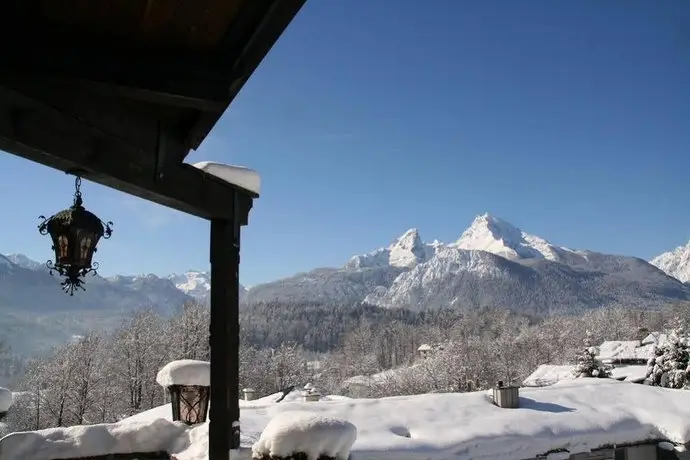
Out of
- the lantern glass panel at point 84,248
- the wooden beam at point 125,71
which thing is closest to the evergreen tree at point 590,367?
the lantern glass panel at point 84,248

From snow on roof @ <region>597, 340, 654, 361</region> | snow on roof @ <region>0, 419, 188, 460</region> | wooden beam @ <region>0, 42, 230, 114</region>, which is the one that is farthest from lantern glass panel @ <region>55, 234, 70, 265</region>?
snow on roof @ <region>597, 340, 654, 361</region>

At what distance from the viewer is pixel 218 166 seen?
302cm

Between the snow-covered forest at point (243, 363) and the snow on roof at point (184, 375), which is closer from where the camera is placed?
the snow on roof at point (184, 375)

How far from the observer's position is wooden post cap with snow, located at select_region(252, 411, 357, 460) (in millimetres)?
2369

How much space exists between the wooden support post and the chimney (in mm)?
7664

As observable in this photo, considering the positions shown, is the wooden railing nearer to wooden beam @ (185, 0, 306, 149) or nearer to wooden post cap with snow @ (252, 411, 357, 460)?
wooden post cap with snow @ (252, 411, 357, 460)

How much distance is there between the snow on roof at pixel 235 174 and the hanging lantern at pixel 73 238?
22.7 inches

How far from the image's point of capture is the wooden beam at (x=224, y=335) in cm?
298

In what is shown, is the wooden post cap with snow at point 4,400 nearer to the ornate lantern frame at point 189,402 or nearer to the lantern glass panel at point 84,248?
the ornate lantern frame at point 189,402

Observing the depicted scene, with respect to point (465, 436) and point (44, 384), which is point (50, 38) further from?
point (44, 384)

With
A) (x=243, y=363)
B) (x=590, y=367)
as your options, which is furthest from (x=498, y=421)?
(x=243, y=363)

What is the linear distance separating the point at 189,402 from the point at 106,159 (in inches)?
126

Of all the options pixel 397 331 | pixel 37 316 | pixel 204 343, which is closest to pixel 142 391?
pixel 204 343

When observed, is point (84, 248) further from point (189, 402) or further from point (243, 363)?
point (243, 363)
